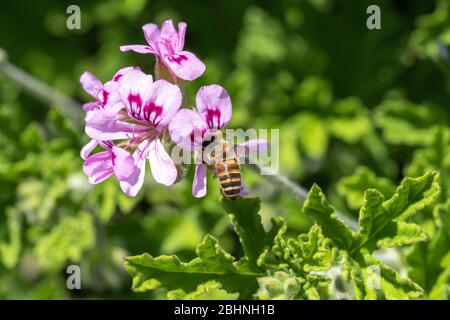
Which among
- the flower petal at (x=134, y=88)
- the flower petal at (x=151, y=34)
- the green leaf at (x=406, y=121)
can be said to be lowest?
the flower petal at (x=134, y=88)

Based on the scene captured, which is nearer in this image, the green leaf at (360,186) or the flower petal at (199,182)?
the flower petal at (199,182)

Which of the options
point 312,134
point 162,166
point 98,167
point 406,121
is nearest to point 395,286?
point 162,166

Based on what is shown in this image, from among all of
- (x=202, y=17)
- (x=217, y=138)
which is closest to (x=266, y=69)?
(x=202, y=17)


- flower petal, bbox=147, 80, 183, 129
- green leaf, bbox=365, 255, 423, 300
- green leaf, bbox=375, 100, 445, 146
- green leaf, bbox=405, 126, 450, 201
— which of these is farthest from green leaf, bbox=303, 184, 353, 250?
green leaf, bbox=375, 100, 445, 146

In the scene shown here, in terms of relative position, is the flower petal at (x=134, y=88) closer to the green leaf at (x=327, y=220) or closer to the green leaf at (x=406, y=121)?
the green leaf at (x=327, y=220)

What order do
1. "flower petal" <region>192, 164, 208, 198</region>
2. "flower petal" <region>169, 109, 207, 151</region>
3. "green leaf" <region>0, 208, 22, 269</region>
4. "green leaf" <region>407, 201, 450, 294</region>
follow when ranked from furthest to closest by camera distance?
1. "green leaf" <region>0, 208, 22, 269</region>
2. "green leaf" <region>407, 201, 450, 294</region>
3. "flower petal" <region>192, 164, 208, 198</region>
4. "flower petal" <region>169, 109, 207, 151</region>

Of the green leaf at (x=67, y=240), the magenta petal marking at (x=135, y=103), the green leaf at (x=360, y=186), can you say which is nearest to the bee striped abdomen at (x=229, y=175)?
the magenta petal marking at (x=135, y=103)

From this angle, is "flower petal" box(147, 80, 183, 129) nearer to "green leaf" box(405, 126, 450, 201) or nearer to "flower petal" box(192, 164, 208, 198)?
"flower petal" box(192, 164, 208, 198)
